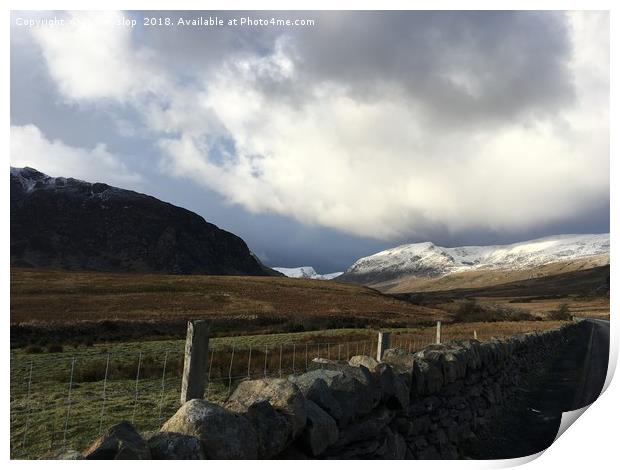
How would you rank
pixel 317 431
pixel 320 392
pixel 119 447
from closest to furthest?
1. pixel 119 447
2. pixel 317 431
3. pixel 320 392

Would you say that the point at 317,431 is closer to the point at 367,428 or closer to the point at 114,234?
the point at 367,428

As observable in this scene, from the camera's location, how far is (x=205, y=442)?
9.50ft

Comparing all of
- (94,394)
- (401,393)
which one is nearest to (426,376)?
(401,393)

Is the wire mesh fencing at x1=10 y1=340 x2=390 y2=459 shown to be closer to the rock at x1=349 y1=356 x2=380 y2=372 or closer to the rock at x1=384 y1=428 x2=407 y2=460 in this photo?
the rock at x1=349 y1=356 x2=380 y2=372

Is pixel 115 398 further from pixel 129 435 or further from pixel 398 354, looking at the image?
pixel 129 435

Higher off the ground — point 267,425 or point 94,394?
point 267,425

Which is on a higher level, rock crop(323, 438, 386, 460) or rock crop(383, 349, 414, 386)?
rock crop(383, 349, 414, 386)

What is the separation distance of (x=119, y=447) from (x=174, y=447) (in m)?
0.33

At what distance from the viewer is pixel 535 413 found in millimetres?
9727

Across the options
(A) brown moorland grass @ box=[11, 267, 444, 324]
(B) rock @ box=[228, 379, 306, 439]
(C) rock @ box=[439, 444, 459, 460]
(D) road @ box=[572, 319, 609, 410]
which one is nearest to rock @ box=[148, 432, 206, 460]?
(B) rock @ box=[228, 379, 306, 439]

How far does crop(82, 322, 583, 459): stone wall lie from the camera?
9.44ft

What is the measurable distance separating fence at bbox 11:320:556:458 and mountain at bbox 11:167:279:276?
96.6 m

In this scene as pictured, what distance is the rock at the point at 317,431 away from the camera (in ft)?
11.7
